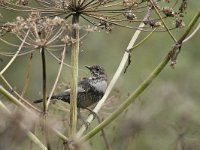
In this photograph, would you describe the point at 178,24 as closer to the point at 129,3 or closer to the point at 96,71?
the point at 129,3

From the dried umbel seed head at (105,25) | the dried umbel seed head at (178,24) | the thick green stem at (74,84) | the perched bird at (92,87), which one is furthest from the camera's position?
the perched bird at (92,87)

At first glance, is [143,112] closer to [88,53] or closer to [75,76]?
[75,76]

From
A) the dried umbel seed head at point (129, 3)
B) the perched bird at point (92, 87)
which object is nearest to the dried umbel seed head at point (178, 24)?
the dried umbel seed head at point (129, 3)

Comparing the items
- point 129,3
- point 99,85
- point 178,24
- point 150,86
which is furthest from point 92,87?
point 178,24

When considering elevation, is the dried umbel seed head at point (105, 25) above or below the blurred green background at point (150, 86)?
above

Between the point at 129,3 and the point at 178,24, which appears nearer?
the point at 178,24

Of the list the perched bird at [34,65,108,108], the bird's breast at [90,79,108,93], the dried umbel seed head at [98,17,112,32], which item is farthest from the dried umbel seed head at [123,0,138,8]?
the bird's breast at [90,79,108,93]

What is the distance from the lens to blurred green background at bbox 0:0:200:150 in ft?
14.7

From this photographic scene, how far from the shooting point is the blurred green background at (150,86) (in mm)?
4493

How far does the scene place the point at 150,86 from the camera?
8039 mm

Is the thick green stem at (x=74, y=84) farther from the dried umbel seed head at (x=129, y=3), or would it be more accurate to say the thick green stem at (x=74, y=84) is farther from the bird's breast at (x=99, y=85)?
the bird's breast at (x=99, y=85)

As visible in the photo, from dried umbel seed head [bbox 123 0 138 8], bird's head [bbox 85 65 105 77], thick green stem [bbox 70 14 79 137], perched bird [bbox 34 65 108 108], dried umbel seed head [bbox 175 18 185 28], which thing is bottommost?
perched bird [bbox 34 65 108 108]

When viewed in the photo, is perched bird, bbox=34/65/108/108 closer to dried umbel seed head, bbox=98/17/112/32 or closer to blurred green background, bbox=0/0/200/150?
blurred green background, bbox=0/0/200/150

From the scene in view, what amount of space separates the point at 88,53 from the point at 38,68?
138cm
